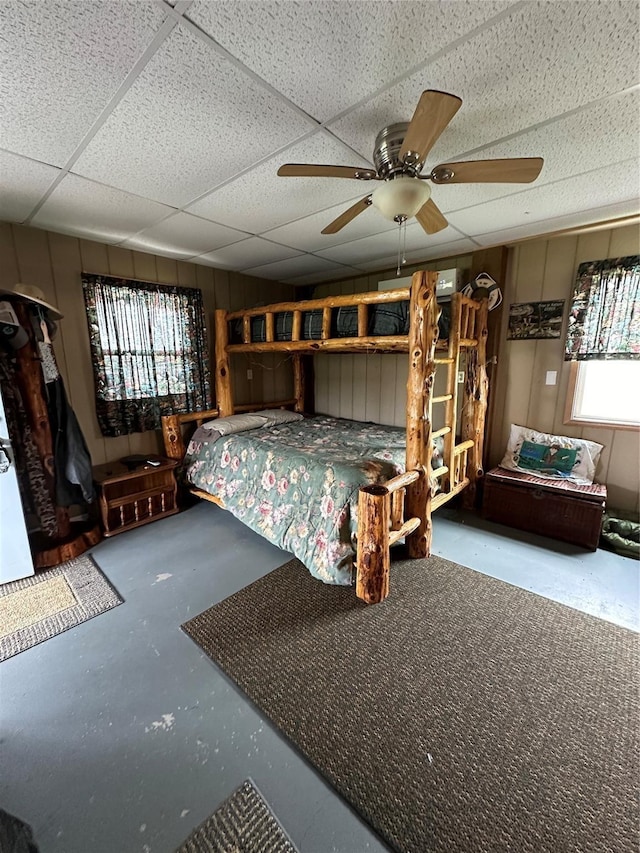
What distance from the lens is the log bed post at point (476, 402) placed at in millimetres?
3164

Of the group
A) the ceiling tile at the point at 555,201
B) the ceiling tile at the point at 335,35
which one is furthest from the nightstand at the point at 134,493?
A: the ceiling tile at the point at 555,201

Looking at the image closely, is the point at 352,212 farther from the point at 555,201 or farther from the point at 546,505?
the point at 546,505

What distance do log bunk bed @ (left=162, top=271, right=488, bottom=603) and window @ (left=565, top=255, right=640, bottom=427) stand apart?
2.28 feet

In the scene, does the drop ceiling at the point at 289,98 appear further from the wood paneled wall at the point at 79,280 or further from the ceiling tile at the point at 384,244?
the ceiling tile at the point at 384,244

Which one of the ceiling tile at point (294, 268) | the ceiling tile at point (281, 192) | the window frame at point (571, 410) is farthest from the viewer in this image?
the ceiling tile at point (294, 268)

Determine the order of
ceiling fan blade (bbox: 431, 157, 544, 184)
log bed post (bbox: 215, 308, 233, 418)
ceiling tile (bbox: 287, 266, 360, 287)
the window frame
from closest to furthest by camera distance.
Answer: ceiling fan blade (bbox: 431, 157, 544, 184) → the window frame → log bed post (bbox: 215, 308, 233, 418) → ceiling tile (bbox: 287, 266, 360, 287)

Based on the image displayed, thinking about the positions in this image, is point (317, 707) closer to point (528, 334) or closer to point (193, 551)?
point (193, 551)

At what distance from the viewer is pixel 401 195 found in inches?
56.6

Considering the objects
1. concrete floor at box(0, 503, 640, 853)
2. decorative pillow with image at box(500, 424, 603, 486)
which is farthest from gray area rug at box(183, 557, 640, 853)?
decorative pillow with image at box(500, 424, 603, 486)

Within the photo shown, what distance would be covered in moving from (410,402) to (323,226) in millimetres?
1504

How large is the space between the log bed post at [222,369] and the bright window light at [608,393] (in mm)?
3295

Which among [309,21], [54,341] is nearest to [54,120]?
[309,21]

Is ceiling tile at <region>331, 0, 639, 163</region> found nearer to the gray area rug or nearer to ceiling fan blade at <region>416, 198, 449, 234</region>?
ceiling fan blade at <region>416, 198, 449, 234</region>

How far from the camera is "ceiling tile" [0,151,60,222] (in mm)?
1710
